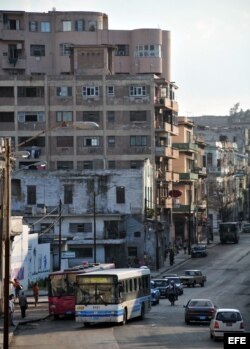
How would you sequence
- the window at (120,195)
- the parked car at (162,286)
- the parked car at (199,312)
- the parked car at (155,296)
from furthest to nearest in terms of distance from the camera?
the window at (120,195) < the parked car at (162,286) < the parked car at (155,296) < the parked car at (199,312)

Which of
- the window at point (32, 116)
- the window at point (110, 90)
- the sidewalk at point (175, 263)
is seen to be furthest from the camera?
the window at point (32, 116)

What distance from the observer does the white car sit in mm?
47156

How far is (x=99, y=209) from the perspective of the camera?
4235 inches

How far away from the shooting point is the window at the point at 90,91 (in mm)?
122125

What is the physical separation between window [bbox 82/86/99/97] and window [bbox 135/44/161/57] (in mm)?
16825

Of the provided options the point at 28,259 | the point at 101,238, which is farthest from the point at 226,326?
the point at 101,238

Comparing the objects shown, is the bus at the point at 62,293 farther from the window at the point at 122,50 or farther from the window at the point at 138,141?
the window at the point at 122,50

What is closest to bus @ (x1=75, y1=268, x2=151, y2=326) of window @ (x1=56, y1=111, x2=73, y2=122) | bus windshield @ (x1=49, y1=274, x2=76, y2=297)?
bus windshield @ (x1=49, y1=274, x2=76, y2=297)

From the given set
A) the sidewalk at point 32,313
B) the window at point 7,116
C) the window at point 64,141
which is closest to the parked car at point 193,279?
the sidewalk at point 32,313

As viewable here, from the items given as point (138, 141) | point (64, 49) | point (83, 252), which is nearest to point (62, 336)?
point (83, 252)

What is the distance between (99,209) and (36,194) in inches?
224

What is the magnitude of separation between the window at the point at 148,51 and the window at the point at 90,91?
55.2 ft

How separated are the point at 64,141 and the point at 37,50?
18814mm

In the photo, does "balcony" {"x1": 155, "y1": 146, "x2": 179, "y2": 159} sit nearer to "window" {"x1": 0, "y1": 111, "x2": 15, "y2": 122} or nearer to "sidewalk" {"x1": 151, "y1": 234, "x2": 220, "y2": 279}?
"sidewalk" {"x1": 151, "y1": 234, "x2": 220, "y2": 279}
